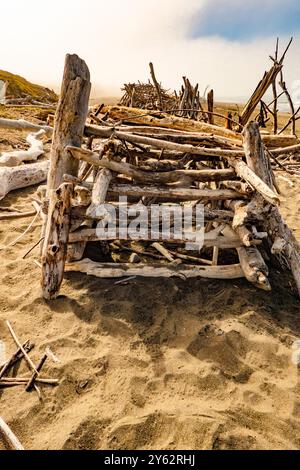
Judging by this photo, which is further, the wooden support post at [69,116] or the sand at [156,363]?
the wooden support post at [69,116]

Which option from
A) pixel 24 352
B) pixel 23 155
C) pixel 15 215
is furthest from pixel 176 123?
pixel 23 155

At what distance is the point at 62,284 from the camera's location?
10.4 feet

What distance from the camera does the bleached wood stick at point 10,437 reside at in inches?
69.2

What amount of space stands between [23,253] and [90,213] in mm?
1446

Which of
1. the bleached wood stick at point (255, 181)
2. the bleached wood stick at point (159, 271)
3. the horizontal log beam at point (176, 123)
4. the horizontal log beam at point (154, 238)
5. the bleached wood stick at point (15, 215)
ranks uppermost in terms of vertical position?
the horizontal log beam at point (176, 123)

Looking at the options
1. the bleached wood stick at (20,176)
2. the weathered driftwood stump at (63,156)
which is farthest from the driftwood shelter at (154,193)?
the bleached wood stick at (20,176)

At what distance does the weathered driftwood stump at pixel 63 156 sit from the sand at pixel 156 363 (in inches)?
11.5

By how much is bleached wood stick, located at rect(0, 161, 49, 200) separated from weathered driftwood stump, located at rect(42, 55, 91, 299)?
2.68 m

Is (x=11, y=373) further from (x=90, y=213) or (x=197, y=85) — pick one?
(x=197, y=85)

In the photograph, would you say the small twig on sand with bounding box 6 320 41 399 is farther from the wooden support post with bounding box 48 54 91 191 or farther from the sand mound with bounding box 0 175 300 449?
the wooden support post with bounding box 48 54 91 191

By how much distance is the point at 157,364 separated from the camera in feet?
7.69

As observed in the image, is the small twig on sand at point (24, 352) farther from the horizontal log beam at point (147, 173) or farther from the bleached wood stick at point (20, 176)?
the bleached wood stick at point (20, 176)

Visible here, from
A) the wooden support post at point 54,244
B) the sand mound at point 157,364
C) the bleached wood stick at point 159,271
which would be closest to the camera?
the sand mound at point 157,364

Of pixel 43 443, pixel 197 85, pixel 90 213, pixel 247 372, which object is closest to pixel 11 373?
pixel 43 443
